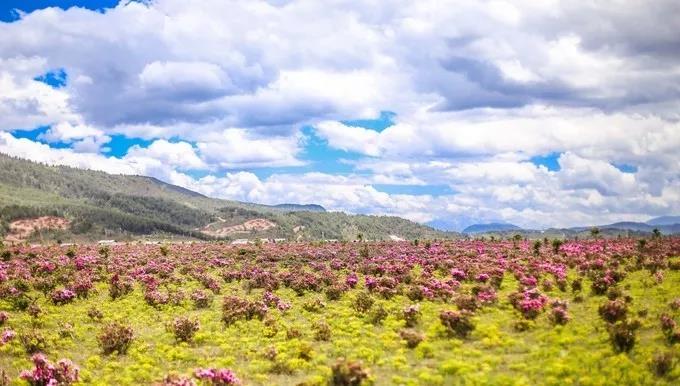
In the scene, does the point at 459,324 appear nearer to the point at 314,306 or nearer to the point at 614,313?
the point at 614,313

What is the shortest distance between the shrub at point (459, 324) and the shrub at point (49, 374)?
1560 centimetres

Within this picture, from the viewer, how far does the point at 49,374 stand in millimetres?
19734

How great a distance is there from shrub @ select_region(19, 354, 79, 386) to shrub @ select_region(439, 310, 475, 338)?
1560 cm

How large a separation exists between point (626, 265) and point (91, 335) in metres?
37.1

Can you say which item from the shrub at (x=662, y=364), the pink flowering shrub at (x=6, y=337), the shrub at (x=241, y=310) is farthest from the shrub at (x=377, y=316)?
the pink flowering shrub at (x=6, y=337)

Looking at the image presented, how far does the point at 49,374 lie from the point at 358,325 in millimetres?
14081

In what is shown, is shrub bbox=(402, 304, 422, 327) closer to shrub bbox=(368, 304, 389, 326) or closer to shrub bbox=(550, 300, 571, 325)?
shrub bbox=(368, 304, 389, 326)

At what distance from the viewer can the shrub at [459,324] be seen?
24.4 meters

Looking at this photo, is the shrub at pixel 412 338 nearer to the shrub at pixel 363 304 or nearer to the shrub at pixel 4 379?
the shrub at pixel 363 304

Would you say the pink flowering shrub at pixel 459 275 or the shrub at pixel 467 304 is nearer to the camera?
the shrub at pixel 467 304

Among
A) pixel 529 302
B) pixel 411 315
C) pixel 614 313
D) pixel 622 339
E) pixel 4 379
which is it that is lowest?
pixel 4 379

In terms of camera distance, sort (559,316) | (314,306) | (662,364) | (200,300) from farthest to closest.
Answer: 1. (200,300)
2. (314,306)
3. (559,316)
4. (662,364)

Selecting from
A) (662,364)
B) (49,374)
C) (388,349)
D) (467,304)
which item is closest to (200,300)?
(49,374)

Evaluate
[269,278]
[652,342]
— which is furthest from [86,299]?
[652,342]
